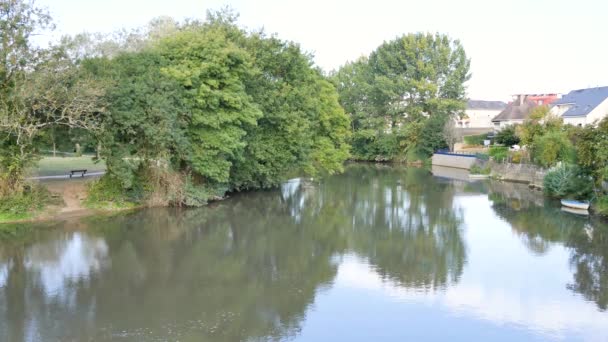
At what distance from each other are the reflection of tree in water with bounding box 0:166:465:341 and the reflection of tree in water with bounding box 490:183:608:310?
3278mm

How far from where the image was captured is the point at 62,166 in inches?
1511

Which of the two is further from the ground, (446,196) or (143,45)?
(143,45)

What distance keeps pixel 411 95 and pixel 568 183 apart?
116ft

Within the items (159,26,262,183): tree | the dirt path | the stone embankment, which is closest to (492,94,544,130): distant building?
the stone embankment

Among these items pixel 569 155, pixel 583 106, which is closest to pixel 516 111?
pixel 583 106

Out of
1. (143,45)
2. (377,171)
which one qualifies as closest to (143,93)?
(143,45)

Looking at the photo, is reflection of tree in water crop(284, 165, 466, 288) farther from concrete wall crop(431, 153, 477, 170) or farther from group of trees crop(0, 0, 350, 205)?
concrete wall crop(431, 153, 477, 170)

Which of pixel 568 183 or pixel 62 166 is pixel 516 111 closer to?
pixel 568 183

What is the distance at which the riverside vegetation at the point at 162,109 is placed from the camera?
77.9 ft

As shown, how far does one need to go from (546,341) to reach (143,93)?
65.1 ft

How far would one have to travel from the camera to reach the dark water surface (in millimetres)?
13242

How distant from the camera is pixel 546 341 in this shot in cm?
1258

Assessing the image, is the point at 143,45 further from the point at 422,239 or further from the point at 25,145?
the point at 422,239

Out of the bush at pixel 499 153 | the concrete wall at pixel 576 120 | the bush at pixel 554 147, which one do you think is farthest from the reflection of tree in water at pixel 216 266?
the concrete wall at pixel 576 120
